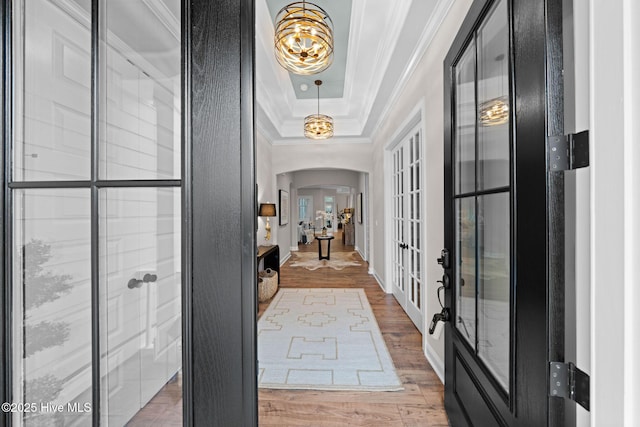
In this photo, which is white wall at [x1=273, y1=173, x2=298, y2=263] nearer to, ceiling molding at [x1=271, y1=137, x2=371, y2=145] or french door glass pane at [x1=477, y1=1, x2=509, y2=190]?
ceiling molding at [x1=271, y1=137, x2=371, y2=145]

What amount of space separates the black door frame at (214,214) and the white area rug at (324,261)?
5.62m

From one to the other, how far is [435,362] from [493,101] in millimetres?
1908

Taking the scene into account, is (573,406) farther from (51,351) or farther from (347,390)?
(347,390)

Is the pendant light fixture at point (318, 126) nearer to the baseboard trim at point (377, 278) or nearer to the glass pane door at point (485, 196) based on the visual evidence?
the baseboard trim at point (377, 278)

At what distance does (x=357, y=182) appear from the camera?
888 centimetres

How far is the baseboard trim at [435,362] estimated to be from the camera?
82.2 inches

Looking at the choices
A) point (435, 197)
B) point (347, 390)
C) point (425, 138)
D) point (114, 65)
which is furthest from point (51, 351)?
point (425, 138)

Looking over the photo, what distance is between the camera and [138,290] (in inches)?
28.8

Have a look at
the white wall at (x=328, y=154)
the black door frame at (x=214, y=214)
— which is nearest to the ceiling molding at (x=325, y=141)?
the white wall at (x=328, y=154)

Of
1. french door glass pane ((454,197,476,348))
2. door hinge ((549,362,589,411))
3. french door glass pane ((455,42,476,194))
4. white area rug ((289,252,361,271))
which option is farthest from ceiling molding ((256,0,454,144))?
white area rug ((289,252,361,271))

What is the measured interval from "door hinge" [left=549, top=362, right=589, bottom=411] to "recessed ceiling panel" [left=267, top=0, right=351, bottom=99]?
2889 mm

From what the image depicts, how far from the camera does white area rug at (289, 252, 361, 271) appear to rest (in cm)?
664

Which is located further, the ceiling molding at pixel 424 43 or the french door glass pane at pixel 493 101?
the ceiling molding at pixel 424 43
